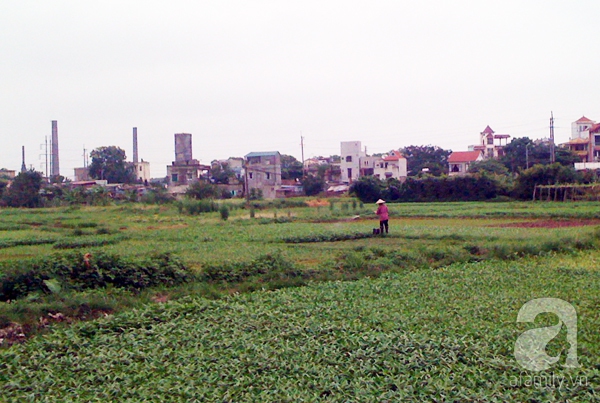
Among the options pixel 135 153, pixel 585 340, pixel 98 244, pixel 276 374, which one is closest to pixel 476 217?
pixel 98 244

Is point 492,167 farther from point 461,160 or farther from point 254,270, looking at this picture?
point 254,270

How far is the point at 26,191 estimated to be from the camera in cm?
5359

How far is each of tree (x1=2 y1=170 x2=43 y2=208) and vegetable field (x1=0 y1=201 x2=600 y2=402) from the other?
1580 inches

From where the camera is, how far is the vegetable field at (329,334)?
A: 6.91m

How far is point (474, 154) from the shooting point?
76625 mm

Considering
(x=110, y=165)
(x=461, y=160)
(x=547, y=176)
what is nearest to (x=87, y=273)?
(x=547, y=176)

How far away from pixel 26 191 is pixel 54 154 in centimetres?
2133

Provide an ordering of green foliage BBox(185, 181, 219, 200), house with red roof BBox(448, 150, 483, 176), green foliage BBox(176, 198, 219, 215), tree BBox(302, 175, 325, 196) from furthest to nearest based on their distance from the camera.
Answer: house with red roof BBox(448, 150, 483, 176) < tree BBox(302, 175, 325, 196) < green foliage BBox(185, 181, 219, 200) < green foliage BBox(176, 198, 219, 215)

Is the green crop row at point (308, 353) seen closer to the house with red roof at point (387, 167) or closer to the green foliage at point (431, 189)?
the green foliage at point (431, 189)

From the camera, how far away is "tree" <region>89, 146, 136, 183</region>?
77125 millimetres

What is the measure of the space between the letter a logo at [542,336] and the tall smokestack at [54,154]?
6852 cm

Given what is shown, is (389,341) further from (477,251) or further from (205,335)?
(477,251)

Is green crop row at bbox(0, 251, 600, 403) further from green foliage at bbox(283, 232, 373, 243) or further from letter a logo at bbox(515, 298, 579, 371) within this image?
green foliage at bbox(283, 232, 373, 243)

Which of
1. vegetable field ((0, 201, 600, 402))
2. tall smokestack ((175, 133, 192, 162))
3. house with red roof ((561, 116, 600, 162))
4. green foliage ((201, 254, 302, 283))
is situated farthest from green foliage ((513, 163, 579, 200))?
tall smokestack ((175, 133, 192, 162))
